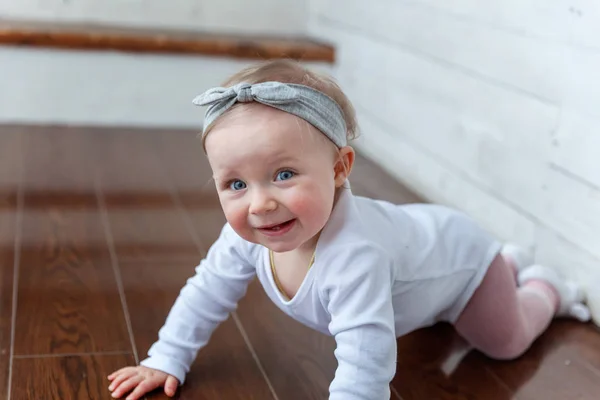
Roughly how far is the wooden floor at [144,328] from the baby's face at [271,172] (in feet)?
1.01

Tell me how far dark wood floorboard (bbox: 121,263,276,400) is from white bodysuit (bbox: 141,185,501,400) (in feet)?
0.13

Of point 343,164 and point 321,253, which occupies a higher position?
point 343,164

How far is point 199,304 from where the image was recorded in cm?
116

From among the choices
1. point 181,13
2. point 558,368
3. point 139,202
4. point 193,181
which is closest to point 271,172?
point 558,368

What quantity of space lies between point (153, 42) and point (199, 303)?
60.9 inches

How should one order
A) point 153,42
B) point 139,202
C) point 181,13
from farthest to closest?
point 181,13
point 153,42
point 139,202

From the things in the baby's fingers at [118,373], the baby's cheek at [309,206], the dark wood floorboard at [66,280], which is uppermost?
the baby's cheek at [309,206]

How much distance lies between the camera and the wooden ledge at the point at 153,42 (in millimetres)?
2426

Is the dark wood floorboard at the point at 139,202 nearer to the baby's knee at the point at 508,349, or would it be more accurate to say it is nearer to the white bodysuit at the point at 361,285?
the white bodysuit at the point at 361,285

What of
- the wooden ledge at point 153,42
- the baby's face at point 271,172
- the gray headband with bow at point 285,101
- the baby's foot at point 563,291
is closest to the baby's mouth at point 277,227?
the baby's face at point 271,172

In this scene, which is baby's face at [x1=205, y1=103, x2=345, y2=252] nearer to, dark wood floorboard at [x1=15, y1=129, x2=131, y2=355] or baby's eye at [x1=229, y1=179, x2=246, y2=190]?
baby's eye at [x1=229, y1=179, x2=246, y2=190]

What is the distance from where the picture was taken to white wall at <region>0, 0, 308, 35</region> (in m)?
2.69

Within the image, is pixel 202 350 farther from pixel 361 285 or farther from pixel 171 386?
pixel 361 285

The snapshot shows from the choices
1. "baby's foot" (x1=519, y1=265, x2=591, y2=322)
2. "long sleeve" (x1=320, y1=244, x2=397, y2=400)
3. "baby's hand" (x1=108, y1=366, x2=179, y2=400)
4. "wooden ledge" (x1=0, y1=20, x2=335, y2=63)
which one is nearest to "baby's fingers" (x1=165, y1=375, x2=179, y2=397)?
"baby's hand" (x1=108, y1=366, x2=179, y2=400)
